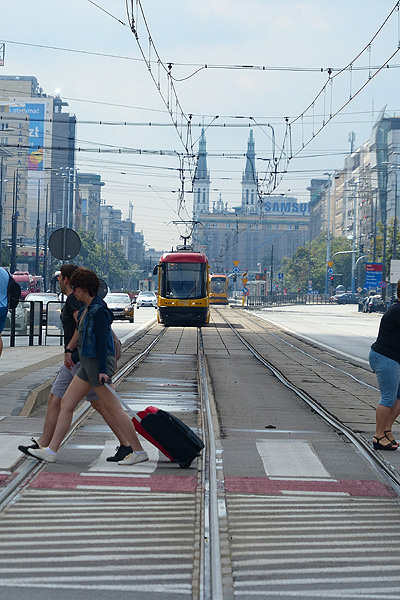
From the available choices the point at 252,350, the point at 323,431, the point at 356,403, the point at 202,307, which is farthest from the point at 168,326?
the point at 323,431

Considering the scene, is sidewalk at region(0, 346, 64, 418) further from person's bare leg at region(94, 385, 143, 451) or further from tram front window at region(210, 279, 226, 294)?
tram front window at region(210, 279, 226, 294)

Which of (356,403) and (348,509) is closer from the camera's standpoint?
(348,509)

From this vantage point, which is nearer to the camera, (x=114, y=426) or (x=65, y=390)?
(x=114, y=426)

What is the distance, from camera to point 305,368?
20906 millimetres

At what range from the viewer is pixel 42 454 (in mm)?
8195

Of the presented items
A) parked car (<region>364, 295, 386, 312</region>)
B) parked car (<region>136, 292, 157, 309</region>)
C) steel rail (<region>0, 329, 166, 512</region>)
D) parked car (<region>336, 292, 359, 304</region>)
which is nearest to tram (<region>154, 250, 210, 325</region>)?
steel rail (<region>0, 329, 166, 512</region>)

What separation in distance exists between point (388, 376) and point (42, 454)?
338cm

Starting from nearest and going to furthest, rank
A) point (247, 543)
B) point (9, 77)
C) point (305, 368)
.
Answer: point (247, 543)
point (305, 368)
point (9, 77)

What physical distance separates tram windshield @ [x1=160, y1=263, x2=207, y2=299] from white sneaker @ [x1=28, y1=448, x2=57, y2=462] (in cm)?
3156

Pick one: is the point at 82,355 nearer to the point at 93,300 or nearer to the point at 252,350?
the point at 93,300

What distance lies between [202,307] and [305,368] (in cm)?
1934

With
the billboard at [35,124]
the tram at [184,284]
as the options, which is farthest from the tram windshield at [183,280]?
the billboard at [35,124]

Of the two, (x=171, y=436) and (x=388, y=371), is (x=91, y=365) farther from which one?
(x=388, y=371)

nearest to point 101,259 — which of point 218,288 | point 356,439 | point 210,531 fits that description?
point 218,288
